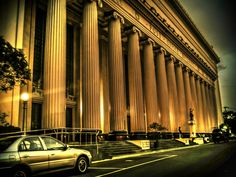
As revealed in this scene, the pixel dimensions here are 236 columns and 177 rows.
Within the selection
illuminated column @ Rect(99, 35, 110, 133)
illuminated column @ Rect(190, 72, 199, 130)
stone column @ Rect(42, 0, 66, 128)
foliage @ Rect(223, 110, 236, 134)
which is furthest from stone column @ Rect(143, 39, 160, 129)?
foliage @ Rect(223, 110, 236, 134)

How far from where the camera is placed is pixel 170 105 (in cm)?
3744

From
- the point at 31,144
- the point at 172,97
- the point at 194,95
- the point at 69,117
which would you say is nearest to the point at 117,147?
the point at 69,117

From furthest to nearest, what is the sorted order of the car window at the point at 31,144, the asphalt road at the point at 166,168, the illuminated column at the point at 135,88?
the illuminated column at the point at 135,88
the asphalt road at the point at 166,168
the car window at the point at 31,144

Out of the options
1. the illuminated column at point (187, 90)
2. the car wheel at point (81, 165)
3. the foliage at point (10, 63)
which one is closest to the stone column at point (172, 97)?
the illuminated column at point (187, 90)

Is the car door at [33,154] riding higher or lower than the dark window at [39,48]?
lower

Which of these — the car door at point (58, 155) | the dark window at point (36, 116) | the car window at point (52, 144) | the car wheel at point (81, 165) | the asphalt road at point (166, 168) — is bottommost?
the asphalt road at point (166, 168)

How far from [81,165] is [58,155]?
1203mm

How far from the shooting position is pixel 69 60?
92.2ft

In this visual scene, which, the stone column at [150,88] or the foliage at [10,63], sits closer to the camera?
the foliage at [10,63]

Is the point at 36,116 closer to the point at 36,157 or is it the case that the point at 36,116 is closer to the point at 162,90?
the point at 36,157

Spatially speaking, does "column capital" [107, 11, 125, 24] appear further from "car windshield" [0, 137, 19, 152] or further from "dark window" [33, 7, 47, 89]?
"car windshield" [0, 137, 19, 152]

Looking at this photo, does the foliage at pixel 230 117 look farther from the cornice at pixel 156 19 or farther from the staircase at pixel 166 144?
the staircase at pixel 166 144

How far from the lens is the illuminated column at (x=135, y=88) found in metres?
27.2

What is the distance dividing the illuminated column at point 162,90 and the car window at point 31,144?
2726 centimetres
